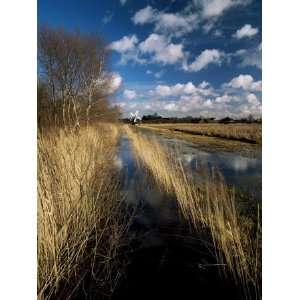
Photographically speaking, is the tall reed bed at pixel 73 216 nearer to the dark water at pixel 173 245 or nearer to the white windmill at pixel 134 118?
the dark water at pixel 173 245

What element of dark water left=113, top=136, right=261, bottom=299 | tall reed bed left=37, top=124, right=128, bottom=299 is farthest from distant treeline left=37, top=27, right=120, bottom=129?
dark water left=113, top=136, right=261, bottom=299

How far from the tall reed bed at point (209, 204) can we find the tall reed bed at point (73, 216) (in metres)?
0.31

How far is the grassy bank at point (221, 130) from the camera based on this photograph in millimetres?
1334

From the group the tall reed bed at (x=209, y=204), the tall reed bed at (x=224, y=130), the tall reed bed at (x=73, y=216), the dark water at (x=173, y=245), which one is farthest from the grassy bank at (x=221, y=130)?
the tall reed bed at (x=73, y=216)

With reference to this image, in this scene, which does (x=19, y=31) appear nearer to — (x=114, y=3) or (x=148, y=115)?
(x=114, y=3)

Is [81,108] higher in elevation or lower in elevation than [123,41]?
lower

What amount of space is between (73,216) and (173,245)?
513 mm

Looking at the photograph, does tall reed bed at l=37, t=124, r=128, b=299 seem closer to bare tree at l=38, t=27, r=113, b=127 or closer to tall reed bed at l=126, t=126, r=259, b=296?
bare tree at l=38, t=27, r=113, b=127

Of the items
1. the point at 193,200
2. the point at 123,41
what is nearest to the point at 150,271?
the point at 193,200

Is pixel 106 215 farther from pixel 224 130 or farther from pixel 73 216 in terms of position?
pixel 224 130

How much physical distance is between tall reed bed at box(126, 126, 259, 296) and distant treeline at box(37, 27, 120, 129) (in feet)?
0.93

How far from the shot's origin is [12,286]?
1.18m

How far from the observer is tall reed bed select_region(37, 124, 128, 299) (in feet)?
4.12
